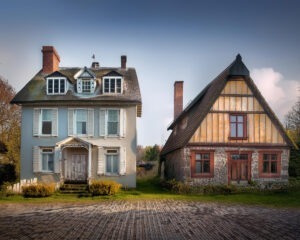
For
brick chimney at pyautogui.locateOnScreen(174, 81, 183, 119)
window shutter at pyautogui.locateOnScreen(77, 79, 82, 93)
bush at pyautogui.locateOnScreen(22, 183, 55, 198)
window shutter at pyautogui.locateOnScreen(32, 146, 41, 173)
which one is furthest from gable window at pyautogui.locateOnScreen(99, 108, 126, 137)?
brick chimney at pyautogui.locateOnScreen(174, 81, 183, 119)

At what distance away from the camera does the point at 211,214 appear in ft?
46.6

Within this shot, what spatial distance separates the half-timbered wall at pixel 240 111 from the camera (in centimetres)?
2405

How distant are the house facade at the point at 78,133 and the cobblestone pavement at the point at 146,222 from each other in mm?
7636

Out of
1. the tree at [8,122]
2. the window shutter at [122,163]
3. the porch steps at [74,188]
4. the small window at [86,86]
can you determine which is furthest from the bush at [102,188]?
the tree at [8,122]

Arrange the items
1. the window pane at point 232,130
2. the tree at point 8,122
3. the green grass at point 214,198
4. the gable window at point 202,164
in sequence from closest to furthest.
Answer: the green grass at point 214,198
the gable window at point 202,164
the window pane at point 232,130
the tree at point 8,122

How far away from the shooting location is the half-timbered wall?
78.9ft

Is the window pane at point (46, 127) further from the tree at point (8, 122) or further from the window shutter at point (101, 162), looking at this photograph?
the tree at point (8, 122)

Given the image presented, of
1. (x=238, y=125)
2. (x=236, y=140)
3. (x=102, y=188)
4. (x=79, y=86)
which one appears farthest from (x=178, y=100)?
(x=102, y=188)

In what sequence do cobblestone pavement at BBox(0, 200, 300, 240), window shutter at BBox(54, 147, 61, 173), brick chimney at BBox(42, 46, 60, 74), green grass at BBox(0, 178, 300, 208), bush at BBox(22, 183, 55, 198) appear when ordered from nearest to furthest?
1. cobblestone pavement at BBox(0, 200, 300, 240)
2. green grass at BBox(0, 178, 300, 208)
3. bush at BBox(22, 183, 55, 198)
4. window shutter at BBox(54, 147, 61, 173)
5. brick chimney at BBox(42, 46, 60, 74)

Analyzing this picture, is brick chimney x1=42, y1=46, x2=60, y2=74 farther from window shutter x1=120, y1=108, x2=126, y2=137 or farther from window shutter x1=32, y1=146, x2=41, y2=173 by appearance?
window shutter x1=120, y1=108, x2=126, y2=137

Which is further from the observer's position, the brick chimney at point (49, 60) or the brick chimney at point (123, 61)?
the brick chimney at point (123, 61)

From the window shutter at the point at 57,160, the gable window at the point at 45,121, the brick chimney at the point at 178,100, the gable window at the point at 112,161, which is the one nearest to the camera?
the window shutter at the point at 57,160

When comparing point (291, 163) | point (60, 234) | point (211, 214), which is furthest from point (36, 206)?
point (291, 163)

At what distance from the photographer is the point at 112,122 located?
25.0 metres
